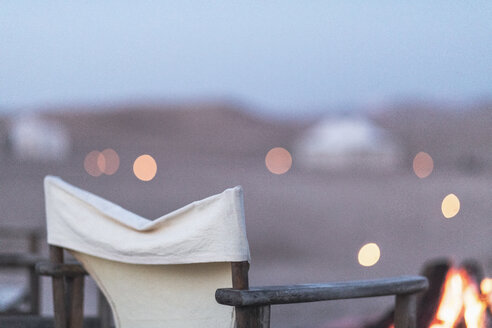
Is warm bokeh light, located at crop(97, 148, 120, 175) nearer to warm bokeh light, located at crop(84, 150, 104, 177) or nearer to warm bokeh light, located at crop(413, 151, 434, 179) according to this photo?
warm bokeh light, located at crop(84, 150, 104, 177)

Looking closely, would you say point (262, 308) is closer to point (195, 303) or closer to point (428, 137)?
point (195, 303)

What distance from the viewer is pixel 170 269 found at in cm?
244

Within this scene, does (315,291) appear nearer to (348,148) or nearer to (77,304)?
(77,304)

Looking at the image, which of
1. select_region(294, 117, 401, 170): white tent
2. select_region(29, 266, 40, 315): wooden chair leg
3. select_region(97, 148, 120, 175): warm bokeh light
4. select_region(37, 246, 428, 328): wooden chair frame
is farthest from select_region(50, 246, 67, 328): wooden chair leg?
select_region(294, 117, 401, 170): white tent

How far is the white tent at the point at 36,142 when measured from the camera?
46.8 m

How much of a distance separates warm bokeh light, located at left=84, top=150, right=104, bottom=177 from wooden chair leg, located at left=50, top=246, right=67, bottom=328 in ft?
101

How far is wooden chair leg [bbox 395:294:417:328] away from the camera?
263cm

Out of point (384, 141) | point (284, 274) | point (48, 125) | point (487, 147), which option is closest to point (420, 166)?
point (384, 141)

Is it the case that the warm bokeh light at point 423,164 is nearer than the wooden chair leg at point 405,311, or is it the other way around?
the wooden chair leg at point 405,311

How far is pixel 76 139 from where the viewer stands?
62.5m

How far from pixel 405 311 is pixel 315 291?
0.54m

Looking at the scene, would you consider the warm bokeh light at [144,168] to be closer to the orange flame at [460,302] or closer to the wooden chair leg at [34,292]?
the wooden chair leg at [34,292]

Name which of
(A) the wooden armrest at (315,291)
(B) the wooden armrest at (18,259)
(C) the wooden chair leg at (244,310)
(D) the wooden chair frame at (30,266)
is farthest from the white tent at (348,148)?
(C) the wooden chair leg at (244,310)

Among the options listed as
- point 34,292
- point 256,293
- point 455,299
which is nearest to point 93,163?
point 34,292
